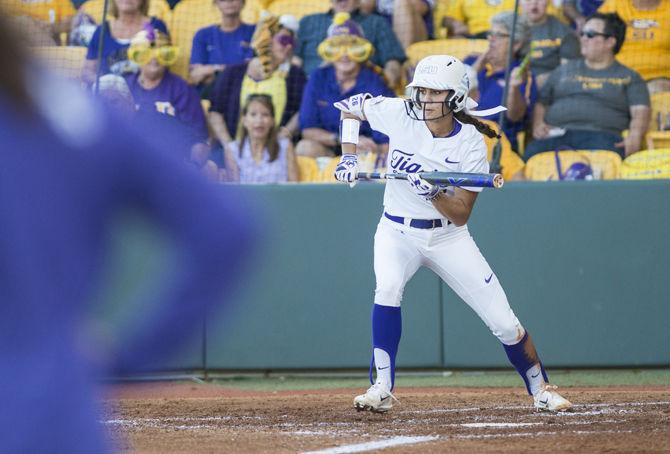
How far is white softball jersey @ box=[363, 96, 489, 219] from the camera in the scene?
650cm

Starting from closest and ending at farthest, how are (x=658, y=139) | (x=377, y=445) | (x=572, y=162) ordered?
(x=377, y=445), (x=658, y=139), (x=572, y=162)

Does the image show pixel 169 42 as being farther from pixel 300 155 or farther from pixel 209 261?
pixel 209 261

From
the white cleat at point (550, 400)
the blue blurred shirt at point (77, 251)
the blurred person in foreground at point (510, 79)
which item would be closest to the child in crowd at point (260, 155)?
the blurred person in foreground at point (510, 79)

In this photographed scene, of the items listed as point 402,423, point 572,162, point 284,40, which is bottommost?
point 402,423

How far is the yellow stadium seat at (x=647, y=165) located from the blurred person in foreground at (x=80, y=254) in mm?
7397

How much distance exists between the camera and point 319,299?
9.03 metres

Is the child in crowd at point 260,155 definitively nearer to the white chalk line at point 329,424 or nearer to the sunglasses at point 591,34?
the sunglasses at point 591,34

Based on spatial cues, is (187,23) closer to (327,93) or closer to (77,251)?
(327,93)

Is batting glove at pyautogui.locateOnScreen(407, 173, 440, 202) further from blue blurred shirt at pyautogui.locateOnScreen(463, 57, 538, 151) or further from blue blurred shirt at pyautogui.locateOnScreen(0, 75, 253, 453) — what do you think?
blue blurred shirt at pyautogui.locateOnScreen(0, 75, 253, 453)

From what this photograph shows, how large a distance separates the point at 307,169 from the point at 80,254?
7417 mm

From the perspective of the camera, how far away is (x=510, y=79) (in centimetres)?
895

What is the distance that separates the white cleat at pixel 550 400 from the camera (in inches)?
262

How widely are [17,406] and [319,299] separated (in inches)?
287

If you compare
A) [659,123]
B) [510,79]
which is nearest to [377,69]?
[510,79]
